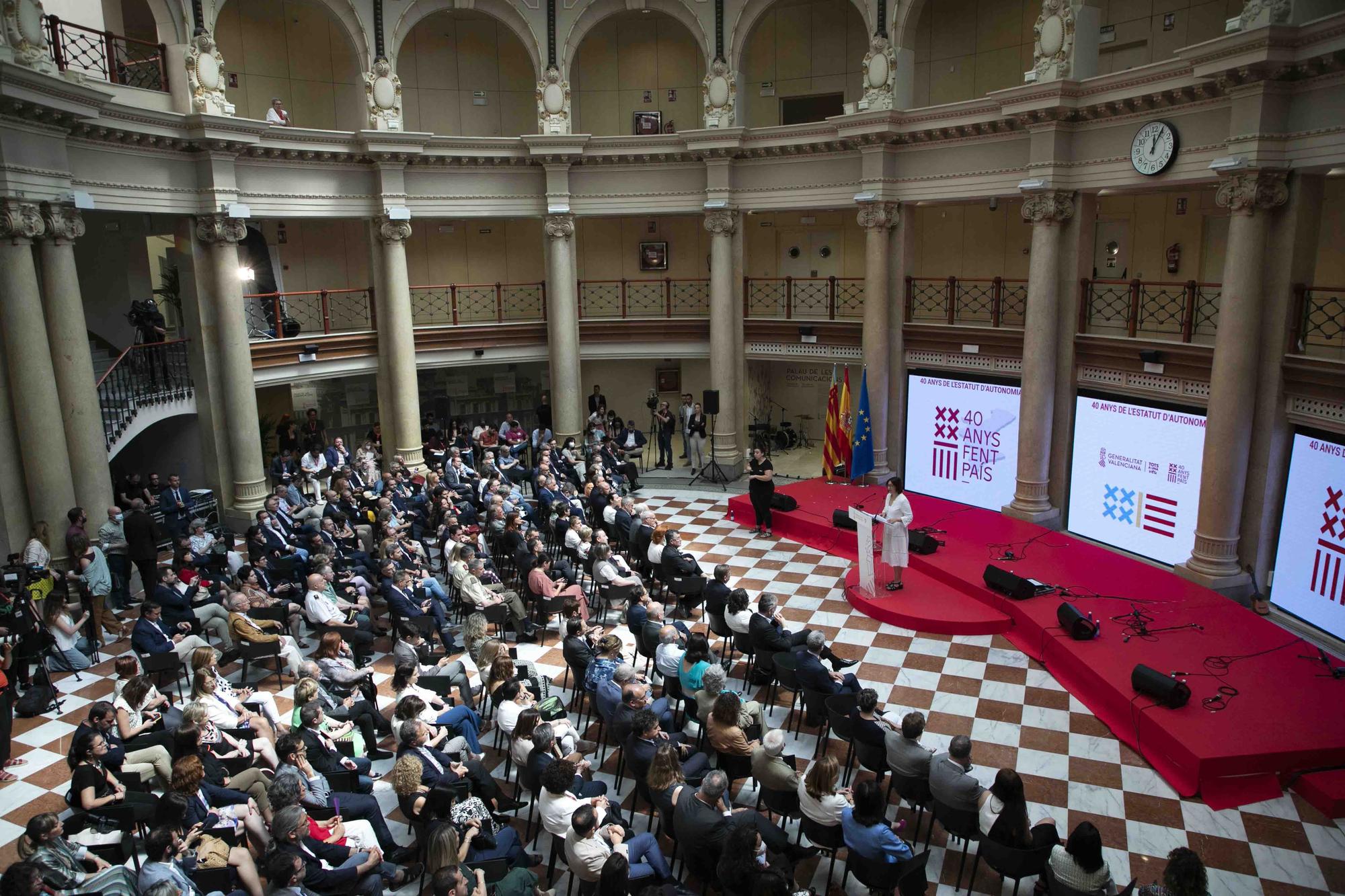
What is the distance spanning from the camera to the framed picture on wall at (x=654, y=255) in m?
22.0

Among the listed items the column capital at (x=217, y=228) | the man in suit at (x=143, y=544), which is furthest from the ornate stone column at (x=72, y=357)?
the column capital at (x=217, y=228)

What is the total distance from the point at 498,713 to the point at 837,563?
7452mm

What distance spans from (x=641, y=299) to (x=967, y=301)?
7.69 meters

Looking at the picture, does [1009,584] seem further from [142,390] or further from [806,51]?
[142,390]

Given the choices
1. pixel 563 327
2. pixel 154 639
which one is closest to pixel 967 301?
pixel 563 327

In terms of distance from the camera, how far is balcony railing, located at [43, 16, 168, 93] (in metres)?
12.4

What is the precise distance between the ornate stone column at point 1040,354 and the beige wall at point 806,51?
653cm

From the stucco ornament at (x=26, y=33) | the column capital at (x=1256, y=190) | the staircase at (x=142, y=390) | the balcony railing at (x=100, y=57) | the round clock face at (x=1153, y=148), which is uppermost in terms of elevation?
the balcony railing at (x=100, y=57)

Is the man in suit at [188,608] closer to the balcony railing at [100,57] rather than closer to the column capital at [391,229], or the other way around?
the balcony railing at [100,57]

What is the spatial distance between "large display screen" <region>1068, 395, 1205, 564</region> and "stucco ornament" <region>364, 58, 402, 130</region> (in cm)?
1326

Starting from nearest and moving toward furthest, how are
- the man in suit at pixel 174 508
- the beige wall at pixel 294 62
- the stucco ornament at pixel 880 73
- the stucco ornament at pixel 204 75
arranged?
the man in suit at pixel 174 508 < the stucco ornament at pixel 204 75 < the stucco ornament at pixel 880 73 < the beige wall at pixel 294 62

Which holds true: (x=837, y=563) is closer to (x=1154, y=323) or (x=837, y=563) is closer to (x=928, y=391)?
(x=928, y=391)

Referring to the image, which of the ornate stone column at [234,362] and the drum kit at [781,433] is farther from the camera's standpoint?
the drum kit at [781,433]

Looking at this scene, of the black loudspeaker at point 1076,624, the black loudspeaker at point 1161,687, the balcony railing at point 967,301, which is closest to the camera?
the black loudspeaker at point 1161,687
